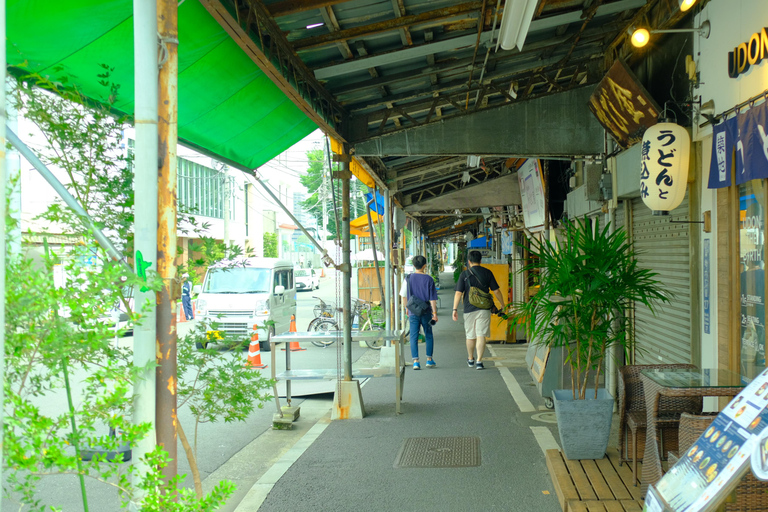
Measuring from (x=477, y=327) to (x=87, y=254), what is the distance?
8278 millimetres

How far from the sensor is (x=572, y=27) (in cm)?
686

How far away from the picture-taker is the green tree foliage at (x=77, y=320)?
6.94 feet

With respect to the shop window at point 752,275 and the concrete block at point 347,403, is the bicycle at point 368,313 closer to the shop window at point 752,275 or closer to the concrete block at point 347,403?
the concrete block at point 347,403

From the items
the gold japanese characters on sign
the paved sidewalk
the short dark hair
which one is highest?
the gold japanese characters on sign

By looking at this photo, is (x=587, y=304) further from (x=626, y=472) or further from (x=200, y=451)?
(x=200, y=451)

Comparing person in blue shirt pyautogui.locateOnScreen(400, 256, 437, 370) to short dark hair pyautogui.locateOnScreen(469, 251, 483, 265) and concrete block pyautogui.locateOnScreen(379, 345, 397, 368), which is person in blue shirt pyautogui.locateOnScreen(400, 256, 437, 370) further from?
short dark hair pyautogui.locateOnScreen(469, 251, 483, 265)

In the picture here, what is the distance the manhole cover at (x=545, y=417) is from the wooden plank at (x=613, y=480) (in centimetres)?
188

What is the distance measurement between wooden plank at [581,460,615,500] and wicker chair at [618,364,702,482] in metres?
0.24

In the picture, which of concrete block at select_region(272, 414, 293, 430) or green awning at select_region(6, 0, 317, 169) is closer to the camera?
green awning at select_region(6, 0, 317, 169)

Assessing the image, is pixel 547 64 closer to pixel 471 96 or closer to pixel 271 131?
pixel 471 96

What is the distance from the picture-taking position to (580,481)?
461 centimetres

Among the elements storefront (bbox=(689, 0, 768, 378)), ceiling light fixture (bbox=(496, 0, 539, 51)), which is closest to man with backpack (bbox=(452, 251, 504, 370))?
storefront (bbox=(689, 0, 768, 378))

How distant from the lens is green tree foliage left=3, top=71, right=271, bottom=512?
212 centimetres

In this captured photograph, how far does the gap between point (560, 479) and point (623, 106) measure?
12.2 ft
